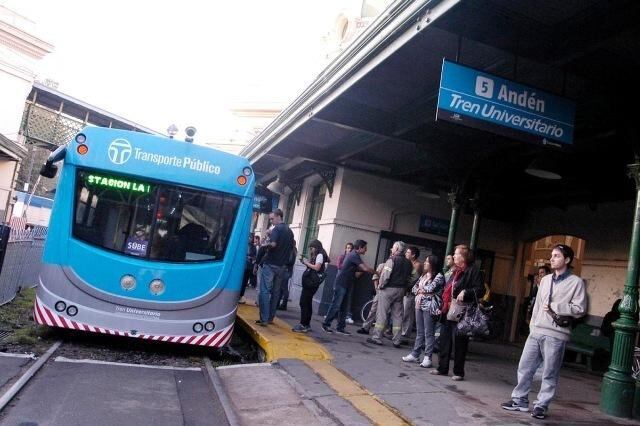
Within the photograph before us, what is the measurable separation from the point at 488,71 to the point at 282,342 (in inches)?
184

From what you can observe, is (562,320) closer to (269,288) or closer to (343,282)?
(269,288)

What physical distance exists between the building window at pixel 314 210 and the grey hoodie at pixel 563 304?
32.8 ft

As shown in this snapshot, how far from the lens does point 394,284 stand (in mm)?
9156

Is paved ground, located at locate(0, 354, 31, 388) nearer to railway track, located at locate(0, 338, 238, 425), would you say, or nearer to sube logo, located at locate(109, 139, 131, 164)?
railway track, located at locate(0, 338, 238, 425)

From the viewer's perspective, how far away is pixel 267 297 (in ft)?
29.9

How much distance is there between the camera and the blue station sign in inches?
235

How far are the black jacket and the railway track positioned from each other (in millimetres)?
3060

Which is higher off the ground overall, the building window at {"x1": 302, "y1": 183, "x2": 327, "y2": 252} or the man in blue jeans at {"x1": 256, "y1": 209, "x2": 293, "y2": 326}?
the building window at {"x1": 302, "y1": 183, "x2": 327, "y2": 252}

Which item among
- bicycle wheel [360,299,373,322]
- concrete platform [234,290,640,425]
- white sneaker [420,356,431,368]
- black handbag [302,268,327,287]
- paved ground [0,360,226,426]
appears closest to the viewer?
paved ground [0,360,226,426]

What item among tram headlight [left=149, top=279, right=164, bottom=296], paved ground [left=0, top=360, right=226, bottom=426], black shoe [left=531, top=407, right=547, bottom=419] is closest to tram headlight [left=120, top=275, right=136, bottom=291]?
tram headlight [left=149, top=279, right=164, bottom=296]

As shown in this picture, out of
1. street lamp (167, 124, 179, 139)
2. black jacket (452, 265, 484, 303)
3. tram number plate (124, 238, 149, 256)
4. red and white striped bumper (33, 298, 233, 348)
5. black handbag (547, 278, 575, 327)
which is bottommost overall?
red and white striped bumper (33, 298, 233, 348)

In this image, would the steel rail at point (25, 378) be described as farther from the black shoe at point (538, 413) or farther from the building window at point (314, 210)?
the building window at point (314, 210)

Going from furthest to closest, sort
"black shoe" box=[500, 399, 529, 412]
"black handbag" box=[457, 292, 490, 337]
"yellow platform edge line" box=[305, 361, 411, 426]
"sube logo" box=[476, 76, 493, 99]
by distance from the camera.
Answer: "black handbag" box=[457, 292, 490, 337] → "sube logo" box=[476, 76, 493, 99] → "black shoe" box=[500, 399, 529, 412] → "yellow platform edge line" box=[305, 361, 411, 426]

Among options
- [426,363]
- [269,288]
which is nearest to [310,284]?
[269,288]
